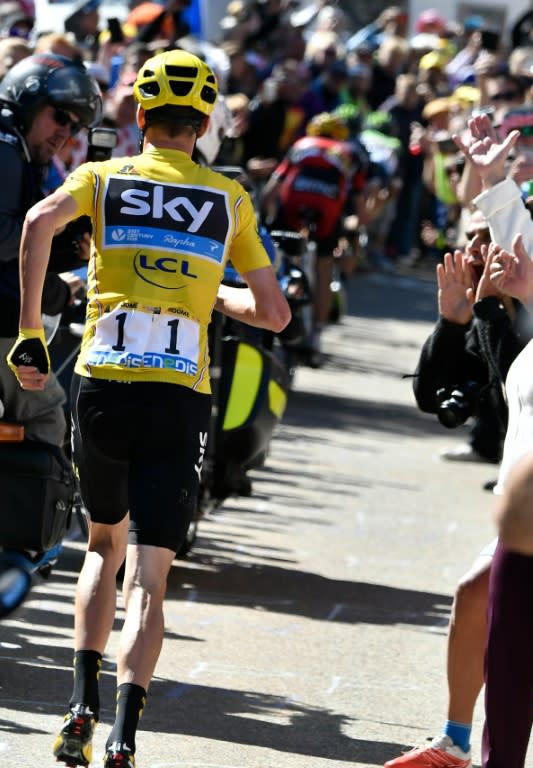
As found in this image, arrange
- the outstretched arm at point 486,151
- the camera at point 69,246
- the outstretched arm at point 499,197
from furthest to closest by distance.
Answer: the camera at point 69,246 → the outstretched arm at point 486,151 → the outstretched arm at point 499,197

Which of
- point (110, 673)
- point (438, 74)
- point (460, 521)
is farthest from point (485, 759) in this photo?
point (438, 74)

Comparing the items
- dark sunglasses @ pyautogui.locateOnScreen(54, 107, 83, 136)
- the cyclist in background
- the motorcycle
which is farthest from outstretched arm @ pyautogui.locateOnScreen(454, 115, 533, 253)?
the cyclist in background

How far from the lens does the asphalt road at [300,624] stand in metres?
5.50

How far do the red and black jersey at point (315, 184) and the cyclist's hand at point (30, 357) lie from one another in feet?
28.5

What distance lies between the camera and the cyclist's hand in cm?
509

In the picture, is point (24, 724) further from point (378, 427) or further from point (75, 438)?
point (378, 427)

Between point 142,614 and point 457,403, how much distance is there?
1328 mm

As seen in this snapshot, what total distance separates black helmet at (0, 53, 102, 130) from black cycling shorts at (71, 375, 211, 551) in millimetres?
1684

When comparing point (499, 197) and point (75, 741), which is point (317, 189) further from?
point (75, 741)

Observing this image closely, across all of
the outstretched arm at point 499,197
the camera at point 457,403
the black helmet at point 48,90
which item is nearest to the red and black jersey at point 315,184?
the black helmet at point 48,90

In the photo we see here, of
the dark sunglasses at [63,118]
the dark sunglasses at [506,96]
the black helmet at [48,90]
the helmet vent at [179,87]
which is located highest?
the helmet vent at [179,87]

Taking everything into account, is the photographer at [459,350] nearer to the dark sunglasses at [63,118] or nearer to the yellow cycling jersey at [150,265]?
the yellow cycling jersey at [150,265]

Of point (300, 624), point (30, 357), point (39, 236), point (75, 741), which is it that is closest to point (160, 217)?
point (39, 236)

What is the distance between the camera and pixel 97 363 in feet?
16.4
